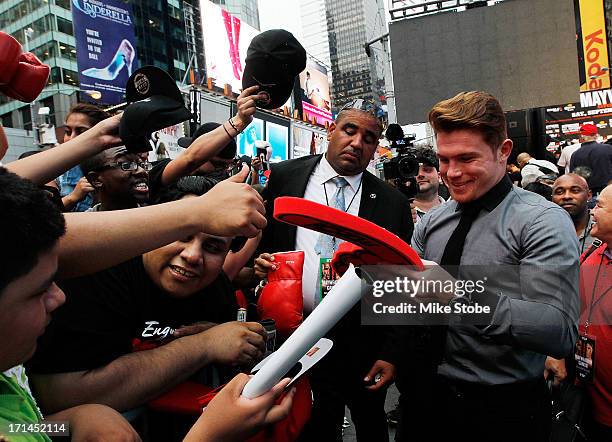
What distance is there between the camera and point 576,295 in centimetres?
155

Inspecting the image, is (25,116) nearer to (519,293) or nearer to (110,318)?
(110,318)

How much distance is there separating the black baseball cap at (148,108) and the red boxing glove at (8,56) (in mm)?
387

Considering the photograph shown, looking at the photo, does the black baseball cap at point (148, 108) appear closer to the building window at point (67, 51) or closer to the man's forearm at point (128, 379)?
the man's forearm at point (128, 379)

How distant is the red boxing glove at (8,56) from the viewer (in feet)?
4.87

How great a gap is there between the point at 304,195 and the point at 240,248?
583 millimetres

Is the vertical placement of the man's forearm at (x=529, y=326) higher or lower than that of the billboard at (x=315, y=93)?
lower

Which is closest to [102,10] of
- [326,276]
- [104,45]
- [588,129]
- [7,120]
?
[104,45]

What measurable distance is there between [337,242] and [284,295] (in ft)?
1.71

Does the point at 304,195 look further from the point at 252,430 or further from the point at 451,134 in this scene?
the point at 252,430

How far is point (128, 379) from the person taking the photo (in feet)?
4.32

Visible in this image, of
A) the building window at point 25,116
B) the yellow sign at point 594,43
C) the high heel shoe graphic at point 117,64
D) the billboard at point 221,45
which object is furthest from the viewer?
the building window at point 25,116

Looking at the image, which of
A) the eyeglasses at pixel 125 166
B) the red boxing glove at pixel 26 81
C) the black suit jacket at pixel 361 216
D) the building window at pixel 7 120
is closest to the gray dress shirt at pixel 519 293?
the black suit jacket at pixel 361 216

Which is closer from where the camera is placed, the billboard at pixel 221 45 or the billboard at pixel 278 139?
the billboard at pixel 278 139

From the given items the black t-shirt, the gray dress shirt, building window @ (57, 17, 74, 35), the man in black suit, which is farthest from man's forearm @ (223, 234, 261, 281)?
building window @ (57, 17, 74, 35)
